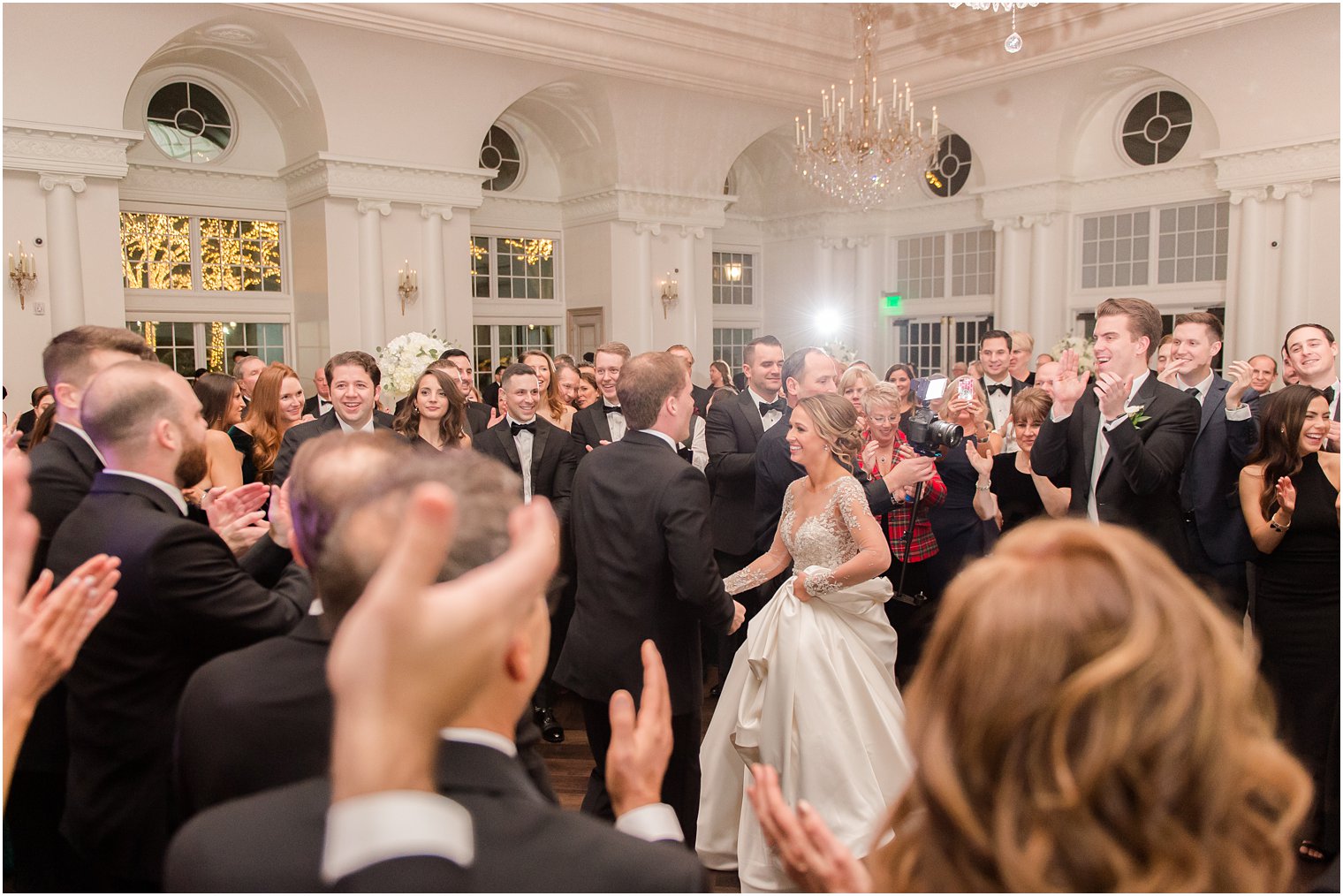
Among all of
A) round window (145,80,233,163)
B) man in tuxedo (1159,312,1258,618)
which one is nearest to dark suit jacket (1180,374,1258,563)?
man in tuxedo (1159,312,1258,618)

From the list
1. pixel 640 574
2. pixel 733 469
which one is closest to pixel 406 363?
pixel 733 469

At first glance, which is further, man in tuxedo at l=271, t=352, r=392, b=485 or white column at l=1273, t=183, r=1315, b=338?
white column at l=1273, t=183, r=1315, b=338

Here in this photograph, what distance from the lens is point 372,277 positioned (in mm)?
11680

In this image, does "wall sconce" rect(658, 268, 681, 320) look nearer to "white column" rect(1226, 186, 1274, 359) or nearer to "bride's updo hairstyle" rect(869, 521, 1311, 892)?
"white column" rect(1226, 186, 1274, 359)

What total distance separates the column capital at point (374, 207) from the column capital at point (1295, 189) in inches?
423

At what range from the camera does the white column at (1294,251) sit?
1120 centimetres

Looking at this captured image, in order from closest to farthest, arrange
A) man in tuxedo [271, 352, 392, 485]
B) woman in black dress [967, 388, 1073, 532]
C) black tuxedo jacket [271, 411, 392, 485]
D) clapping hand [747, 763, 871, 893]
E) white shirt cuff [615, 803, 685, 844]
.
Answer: clapping hand [747, 763, 871, 893] → white shirt cuff [615, 803, 685, 844] → black tuxedo jacket [271, 411, 392, 485] → man in tuxedo [271, 352, 392, 485] → woman in black dress [967, 388, 1073, 532]

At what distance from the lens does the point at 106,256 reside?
9992 millimetres

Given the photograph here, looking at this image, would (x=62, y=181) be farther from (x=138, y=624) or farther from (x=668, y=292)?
(x=138, y=624)

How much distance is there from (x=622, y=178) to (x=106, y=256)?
21.4 ft

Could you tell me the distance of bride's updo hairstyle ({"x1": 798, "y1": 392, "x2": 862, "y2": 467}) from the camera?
3.57 meters

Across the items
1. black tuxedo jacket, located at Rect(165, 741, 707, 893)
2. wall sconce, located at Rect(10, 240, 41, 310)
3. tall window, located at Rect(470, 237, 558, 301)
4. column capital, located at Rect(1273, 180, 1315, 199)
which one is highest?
column capital, located at Rect(1273, 180, 1315, 199)

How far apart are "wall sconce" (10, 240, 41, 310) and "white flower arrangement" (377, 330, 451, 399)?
5.80m

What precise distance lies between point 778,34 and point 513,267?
508cm
